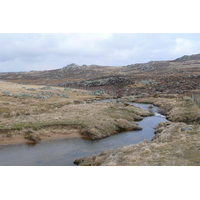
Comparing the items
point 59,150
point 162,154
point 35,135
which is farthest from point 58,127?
point 162,154

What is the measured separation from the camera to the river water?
19.9 m

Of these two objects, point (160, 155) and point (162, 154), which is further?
point (162, 154)

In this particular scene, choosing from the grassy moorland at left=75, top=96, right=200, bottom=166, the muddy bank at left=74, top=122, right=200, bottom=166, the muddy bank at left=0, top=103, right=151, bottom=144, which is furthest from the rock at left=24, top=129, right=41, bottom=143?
the grassy moorland at left=75, top=96, right=200, bottom=166

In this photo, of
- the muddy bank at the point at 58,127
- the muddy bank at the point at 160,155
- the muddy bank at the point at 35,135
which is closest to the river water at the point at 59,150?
the muddy bank at the point at 35,135

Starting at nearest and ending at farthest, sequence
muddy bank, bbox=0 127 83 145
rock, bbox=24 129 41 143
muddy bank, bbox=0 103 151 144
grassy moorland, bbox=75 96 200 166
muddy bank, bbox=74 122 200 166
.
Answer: muddy bank, bbox=74 122 200 166, grassy moorland, bbox=75 96 200 166, muddy bank, bbox=0 127 83 145, rock, bbox=24 129 41 143, muddy bank, bbox=0 103 151 144

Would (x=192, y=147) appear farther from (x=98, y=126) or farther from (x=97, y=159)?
(x=98, y=126)

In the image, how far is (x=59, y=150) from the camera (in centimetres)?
2300

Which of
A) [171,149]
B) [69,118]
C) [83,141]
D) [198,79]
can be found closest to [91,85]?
Answer: [198,79]

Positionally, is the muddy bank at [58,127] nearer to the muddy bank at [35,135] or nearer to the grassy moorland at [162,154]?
the muddy bank at [35,135]

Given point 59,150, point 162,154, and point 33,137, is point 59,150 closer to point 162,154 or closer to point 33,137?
point 33,137

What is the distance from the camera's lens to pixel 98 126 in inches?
1180

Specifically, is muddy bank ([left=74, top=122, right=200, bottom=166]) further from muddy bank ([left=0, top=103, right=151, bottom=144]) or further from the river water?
muddy bank ([left=0, top=103, right=151, bottom=144])

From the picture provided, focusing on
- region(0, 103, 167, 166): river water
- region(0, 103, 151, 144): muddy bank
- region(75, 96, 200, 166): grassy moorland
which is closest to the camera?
region(75, 96, 200, 166): grassy moorland

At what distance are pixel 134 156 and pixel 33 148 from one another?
12476mm
